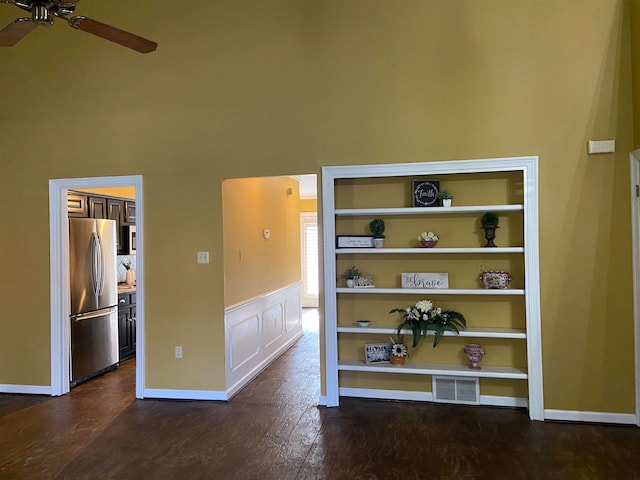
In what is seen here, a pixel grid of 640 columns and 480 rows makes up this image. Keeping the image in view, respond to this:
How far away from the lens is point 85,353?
15.1ft

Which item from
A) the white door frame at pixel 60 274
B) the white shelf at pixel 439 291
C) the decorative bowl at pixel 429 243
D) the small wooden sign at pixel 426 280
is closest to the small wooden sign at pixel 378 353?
the white shelf at pixel 439 291

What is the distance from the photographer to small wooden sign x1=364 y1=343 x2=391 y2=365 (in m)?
3.96

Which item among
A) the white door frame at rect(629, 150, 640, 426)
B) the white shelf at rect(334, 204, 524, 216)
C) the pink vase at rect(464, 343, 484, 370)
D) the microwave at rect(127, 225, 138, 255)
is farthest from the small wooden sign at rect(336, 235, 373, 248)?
the microwave at rect(127, 225, 138, 255)

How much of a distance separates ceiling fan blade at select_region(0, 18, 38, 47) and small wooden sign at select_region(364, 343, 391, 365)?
341 centimetres

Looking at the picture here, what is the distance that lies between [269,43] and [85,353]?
147 inches

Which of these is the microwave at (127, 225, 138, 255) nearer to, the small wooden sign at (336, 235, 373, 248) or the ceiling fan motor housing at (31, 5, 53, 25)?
the small wooden sign at (336, 235, 373, 248)

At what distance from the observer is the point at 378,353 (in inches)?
156

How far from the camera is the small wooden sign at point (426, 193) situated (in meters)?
3.79

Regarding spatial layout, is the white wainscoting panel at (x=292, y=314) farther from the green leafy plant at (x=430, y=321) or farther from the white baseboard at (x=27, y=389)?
the white baseboard at (x=27, y=389)

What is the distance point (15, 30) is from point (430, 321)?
356 centimetres

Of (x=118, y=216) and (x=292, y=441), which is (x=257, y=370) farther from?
(x=118, y=216)

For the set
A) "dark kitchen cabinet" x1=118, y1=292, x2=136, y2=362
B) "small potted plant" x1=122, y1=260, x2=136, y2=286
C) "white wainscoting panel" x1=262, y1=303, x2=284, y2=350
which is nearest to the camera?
"white wainscoting panel" x1=262, y1=303, x2=284, y2=350

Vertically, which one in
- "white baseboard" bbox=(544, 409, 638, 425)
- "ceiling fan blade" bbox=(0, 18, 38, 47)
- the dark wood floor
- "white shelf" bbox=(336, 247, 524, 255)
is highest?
"ceiling fan blade" bbox=(0, 18, 38, 47)

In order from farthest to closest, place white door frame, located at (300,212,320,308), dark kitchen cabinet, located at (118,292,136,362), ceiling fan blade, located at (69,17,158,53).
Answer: white door frame, located at (300,212,320,308) < dark kitchen cabinet, located at (118,292,136,362) < ceiling fan blade, located at (69,17,158,53)
